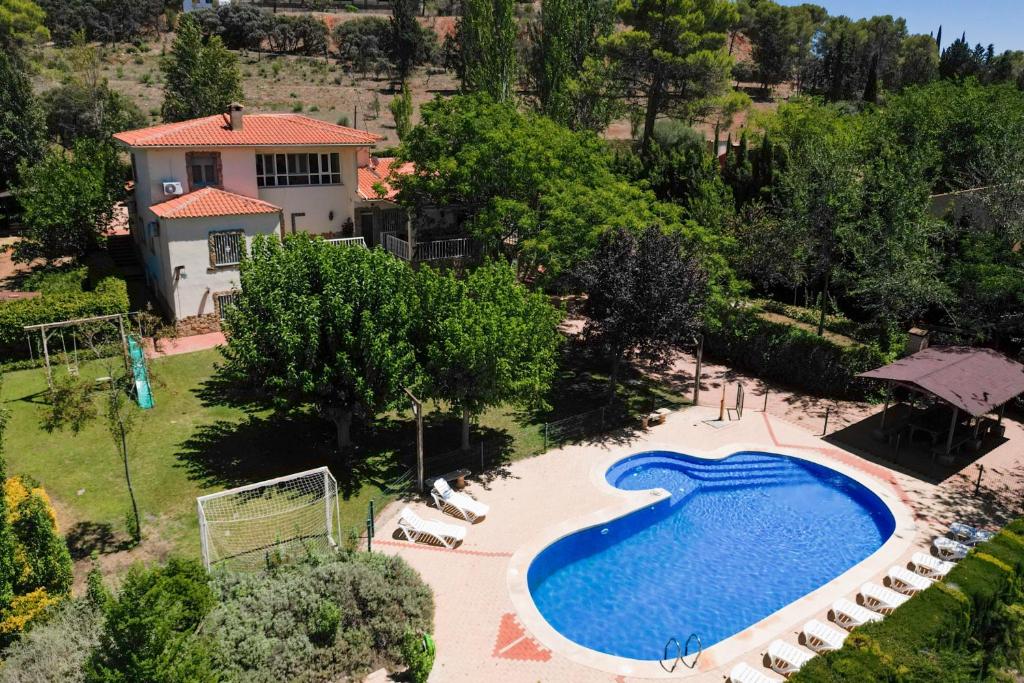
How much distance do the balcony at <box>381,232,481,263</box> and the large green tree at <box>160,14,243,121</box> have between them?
28.1m

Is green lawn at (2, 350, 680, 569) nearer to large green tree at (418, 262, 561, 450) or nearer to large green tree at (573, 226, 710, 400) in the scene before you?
large green tree at (418, 262, 561, 450)

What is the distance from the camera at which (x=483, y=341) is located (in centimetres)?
1834

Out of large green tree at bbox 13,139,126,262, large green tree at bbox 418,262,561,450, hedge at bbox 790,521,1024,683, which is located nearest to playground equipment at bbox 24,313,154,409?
large green tree at bbox 13,139,126,262

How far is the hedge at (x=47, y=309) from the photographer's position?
88.5ft

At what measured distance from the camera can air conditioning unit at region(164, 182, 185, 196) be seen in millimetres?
31234


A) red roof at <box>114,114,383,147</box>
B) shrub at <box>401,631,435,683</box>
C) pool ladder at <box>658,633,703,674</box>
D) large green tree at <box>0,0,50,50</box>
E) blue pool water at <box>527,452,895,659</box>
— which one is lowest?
blue pool water at <box>527,452,895,659</box>

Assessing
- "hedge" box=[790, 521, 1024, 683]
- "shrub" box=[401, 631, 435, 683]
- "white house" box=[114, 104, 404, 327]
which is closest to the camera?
"hedge" box=[790, 521, 1024, 683]

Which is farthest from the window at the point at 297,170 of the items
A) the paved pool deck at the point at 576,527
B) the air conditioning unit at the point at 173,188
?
the paved pool deck at the point at 576,527

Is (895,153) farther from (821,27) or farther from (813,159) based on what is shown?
(821,27)

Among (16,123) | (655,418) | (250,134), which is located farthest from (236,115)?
(655,418)

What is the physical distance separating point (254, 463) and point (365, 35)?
97.3 metres

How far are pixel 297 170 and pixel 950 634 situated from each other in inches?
1217

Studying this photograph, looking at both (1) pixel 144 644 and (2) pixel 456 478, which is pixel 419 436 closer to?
(2) pixel 456 478

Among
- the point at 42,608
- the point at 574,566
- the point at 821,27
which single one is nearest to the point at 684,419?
the point at 574,566
